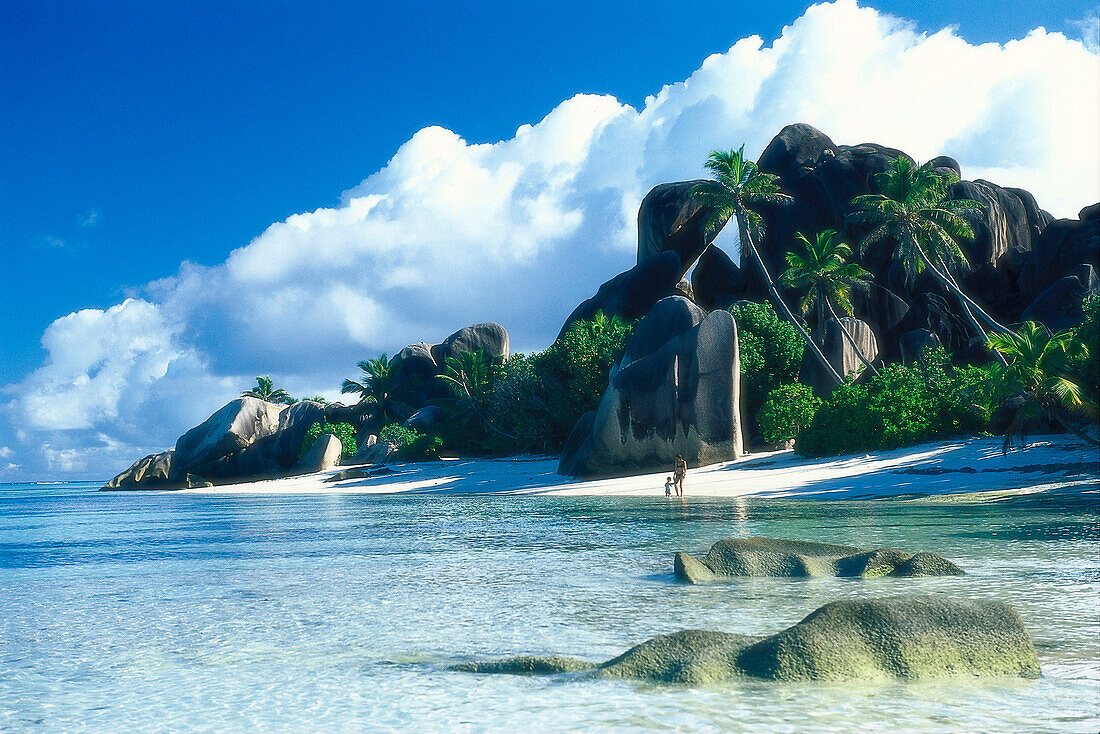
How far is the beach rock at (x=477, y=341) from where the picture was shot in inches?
2323

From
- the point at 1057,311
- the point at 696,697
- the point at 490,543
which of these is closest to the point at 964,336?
the point at 1057,311

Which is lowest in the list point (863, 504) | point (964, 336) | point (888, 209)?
point (863, 504)

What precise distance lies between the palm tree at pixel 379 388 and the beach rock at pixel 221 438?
868cm

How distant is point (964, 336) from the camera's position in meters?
42.8

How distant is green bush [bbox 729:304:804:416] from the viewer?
34.0 m

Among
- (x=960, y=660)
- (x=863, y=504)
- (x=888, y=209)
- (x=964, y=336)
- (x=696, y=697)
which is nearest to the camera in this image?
(x=696, y=697)

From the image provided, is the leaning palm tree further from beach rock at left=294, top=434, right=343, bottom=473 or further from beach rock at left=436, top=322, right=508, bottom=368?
beach rock at left=294, top=434, right=343, bottom=473

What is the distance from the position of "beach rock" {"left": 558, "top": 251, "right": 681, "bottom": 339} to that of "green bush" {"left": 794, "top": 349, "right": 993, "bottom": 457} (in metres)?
21.6

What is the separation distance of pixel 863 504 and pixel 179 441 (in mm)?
58277

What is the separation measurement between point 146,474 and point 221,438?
323 inches

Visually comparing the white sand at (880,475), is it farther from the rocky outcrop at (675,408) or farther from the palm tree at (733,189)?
the palm tree at (733,189)

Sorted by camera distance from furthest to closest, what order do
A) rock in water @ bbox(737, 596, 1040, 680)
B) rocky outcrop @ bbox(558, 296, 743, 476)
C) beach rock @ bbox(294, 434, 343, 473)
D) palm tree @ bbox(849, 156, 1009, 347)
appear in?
beach rock @ bbox(294, 434, 343, 473) → palm tree @ bbox(849, 156, 1009, 347) → rocky outcrop @ bbox(558, 296, 743, 476) → rock in water @ bbox(737, 596, 1040, 680)

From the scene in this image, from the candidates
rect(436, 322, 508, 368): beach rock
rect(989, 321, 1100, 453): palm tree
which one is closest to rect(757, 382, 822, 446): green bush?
rect(989, 321, 1100, 453): palm tree

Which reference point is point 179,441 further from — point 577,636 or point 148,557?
point 577,636
